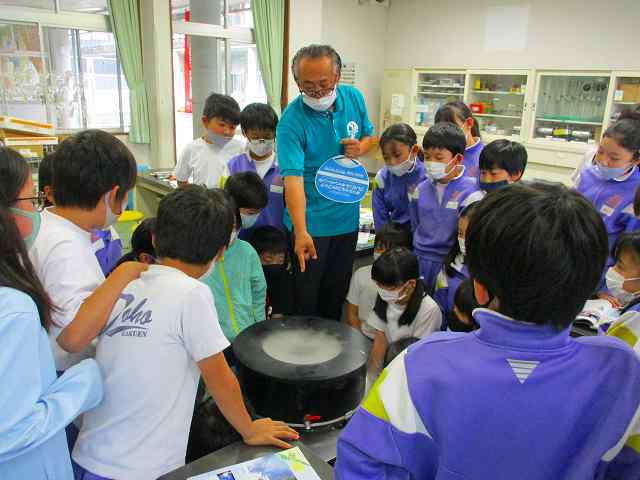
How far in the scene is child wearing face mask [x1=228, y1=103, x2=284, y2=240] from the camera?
2.46 metres

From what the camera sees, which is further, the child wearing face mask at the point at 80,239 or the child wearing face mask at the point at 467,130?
the child wearing face mask at the point at 467,130

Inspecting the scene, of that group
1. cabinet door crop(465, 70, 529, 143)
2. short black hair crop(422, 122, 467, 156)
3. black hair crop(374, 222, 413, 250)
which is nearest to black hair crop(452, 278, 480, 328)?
black hair crop(374, 222, 413, 250)

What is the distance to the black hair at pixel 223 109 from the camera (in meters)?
2.78

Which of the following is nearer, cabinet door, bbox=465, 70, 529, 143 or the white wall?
the white wall

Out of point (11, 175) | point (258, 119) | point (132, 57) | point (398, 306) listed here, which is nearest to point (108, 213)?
point (11, 175)

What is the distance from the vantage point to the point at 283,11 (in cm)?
578

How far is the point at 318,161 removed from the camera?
2.02 metres

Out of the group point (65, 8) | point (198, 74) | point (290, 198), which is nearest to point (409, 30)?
point (198, 74)

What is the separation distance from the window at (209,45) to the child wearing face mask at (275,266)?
356 cm

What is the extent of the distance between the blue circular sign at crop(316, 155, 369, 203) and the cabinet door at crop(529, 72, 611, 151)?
429 cm

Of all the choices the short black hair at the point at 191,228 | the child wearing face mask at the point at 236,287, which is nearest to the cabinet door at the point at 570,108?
the child wearing face mask at the point at 236,287

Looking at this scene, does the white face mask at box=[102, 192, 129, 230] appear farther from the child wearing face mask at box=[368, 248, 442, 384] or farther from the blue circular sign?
the child wearing face mask at box=[368, 248, 442, 384]

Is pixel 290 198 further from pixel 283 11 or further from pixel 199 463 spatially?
pixel 283 11

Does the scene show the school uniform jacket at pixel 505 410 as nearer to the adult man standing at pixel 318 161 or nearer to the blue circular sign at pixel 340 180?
the adult man standing at pixel 318 161
